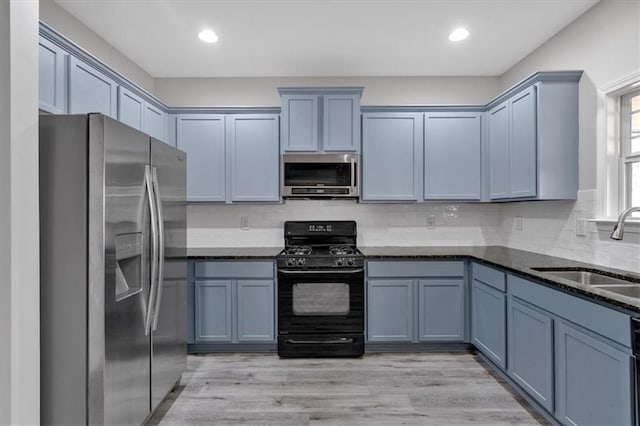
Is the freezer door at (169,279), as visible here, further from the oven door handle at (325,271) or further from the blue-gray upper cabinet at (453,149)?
the blue-gray upper cabinet at (453,149)

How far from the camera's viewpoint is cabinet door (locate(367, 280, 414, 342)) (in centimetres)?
329

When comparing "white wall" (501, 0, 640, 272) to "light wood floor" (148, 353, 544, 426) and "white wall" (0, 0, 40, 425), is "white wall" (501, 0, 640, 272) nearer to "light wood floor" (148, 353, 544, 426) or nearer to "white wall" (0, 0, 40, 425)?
"light wood floor" (148, 353, 544, 426)

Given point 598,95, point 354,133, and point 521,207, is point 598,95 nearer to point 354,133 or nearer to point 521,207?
point 521,207

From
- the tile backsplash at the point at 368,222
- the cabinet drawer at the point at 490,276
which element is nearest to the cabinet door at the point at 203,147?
the tile backsplash at the point at 368,222

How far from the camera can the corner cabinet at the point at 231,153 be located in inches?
143

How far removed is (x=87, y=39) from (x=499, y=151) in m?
3.64

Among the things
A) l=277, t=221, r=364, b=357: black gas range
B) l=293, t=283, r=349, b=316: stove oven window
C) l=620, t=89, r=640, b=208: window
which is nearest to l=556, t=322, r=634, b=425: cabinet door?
l=620, t=89, r=640, b=208: window

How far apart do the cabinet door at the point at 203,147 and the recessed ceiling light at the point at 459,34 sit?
222 cm

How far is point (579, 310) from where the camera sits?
1.85 meters

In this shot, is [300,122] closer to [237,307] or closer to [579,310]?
[237,307]

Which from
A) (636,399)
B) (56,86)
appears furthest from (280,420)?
(56,86)

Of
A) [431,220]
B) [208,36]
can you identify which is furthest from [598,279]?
[208,36]

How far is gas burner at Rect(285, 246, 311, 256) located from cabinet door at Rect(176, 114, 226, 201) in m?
0.95

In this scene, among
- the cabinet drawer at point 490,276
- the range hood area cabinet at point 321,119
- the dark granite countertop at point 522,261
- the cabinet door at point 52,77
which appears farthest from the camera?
the range hood area cabinet at point 321,119
